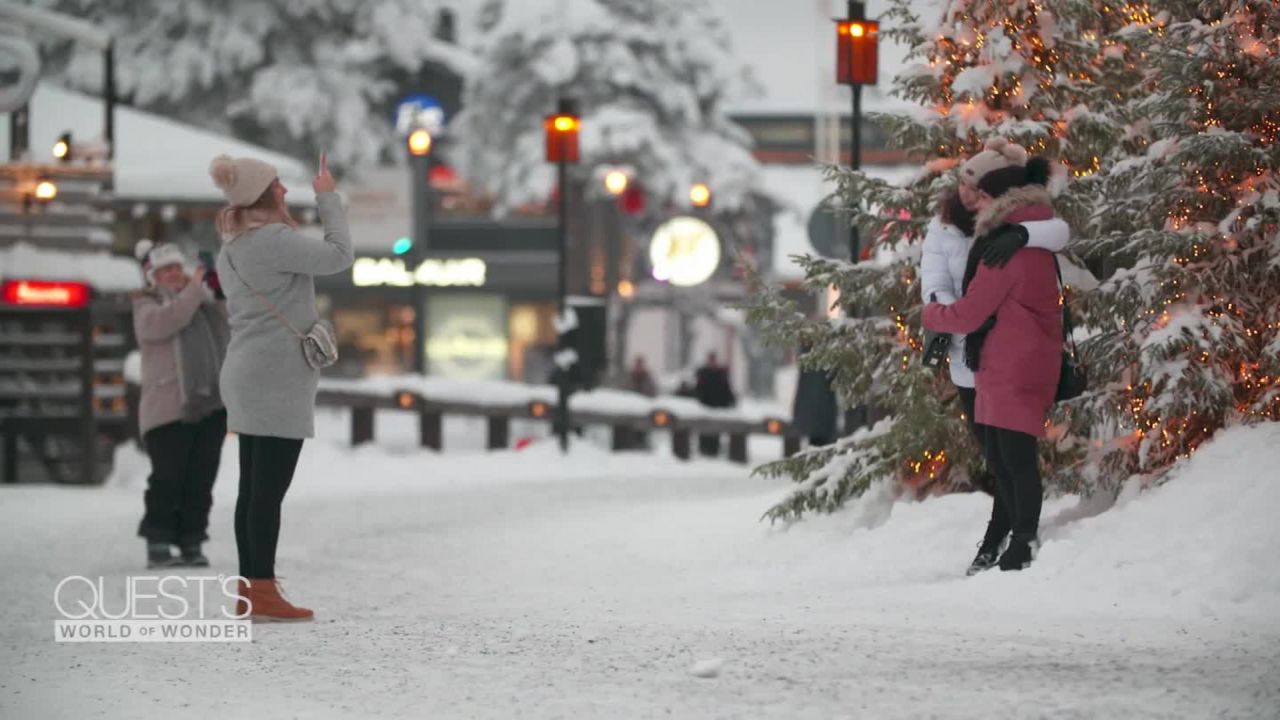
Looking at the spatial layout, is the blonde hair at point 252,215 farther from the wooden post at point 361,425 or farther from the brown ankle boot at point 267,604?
the wooden post at point 361,425

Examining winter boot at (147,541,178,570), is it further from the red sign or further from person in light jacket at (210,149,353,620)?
the red sign

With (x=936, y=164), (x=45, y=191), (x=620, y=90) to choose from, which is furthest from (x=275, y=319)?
(x=620, y=90)

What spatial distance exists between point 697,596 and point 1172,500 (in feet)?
6.72

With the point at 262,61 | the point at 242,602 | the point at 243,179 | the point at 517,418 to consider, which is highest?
the point at 262,61

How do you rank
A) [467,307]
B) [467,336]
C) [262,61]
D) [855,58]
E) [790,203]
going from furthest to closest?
1. [467,307]
2. [467,336]
3. [790,203]
4. [262,61]
5. [855,58]

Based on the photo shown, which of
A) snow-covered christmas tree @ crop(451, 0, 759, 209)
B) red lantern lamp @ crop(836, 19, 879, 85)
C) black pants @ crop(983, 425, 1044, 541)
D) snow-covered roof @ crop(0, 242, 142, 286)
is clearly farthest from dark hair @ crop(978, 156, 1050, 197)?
snow-covered christmas tree @ crop(451, 0, 759, 209)

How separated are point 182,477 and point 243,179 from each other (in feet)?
11.1

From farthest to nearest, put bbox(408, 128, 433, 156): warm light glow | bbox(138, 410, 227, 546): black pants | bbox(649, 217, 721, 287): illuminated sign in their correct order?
bbox(649, 217, 721, 287): illuminated sign
bbox(408, 128, 433, 156): warm light glow
bbox(138, 410, 227, 546): black pants

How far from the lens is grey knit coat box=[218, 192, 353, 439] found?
821 cm

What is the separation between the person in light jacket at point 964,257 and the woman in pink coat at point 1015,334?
0.09 metres

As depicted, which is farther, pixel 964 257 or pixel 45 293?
A: pixel 45 293

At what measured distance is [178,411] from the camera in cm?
1117

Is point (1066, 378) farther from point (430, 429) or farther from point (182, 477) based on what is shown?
point (430, 429)

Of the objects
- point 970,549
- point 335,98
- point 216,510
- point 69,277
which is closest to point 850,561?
point 970,549
